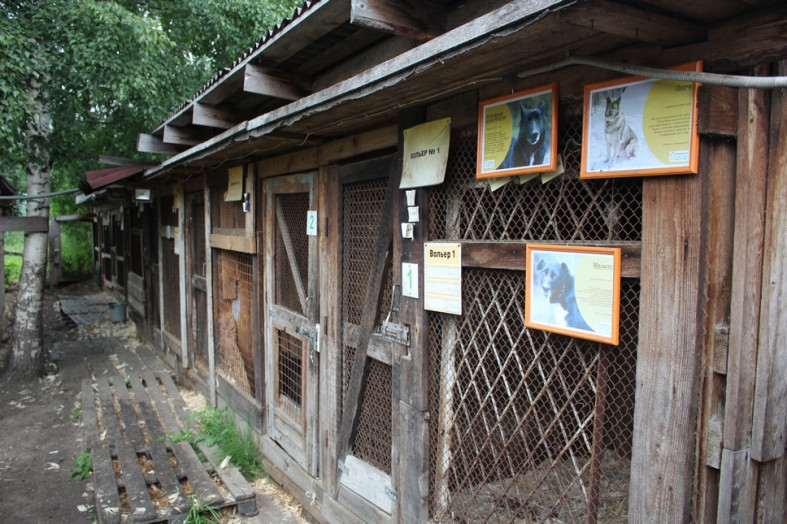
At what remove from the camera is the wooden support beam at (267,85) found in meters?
3.93

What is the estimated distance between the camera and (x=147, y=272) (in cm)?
1014

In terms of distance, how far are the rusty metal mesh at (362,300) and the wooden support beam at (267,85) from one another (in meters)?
1.00

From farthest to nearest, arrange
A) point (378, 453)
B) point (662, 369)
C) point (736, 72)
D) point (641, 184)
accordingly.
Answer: point (378, 453), point (641, 184), point (662, 369), point (736, 72)

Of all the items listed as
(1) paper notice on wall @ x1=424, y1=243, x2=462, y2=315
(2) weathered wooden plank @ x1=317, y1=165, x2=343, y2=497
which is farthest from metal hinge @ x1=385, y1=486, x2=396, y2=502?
(1) paper notice on wall @ x1=424, y1=243, x2=462, y2=315

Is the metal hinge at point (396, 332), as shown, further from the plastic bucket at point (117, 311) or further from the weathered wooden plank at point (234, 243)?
the plastic bucket at point (117, 311)

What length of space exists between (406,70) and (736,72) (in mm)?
1196

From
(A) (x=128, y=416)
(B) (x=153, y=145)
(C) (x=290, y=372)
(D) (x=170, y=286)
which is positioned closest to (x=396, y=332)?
(C) (x=290, y=372)

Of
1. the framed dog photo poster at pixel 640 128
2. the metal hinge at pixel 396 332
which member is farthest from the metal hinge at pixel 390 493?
the framed dog photo poster at pixel 640 128

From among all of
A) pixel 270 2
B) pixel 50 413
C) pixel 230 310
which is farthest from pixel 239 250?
pixel 270 2

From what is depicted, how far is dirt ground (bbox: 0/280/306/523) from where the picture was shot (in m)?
4.56

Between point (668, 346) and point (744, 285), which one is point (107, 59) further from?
point (744, 285)

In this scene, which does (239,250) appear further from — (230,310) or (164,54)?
(164,54)

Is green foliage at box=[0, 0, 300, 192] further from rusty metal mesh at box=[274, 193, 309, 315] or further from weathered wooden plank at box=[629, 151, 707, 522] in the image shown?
weathered wooden plank at box=[629, 151, 707, 522]

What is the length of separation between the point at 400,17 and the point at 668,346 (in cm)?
196
